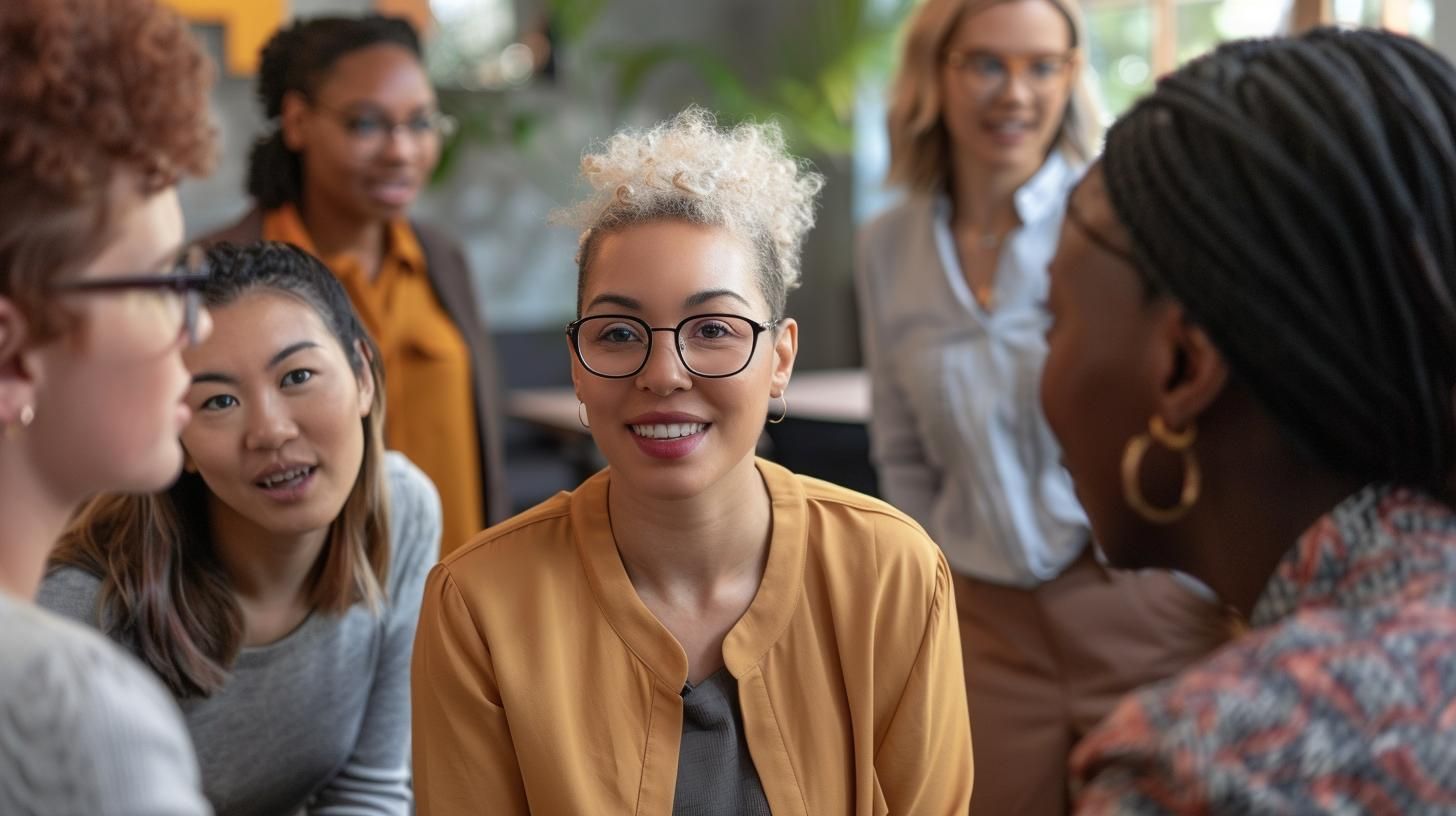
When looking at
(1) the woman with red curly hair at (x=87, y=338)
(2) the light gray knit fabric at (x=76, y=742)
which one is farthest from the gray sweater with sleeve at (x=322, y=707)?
(2) the light gray knit fabric at (x=76, y=742)

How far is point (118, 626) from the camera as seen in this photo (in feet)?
5.81

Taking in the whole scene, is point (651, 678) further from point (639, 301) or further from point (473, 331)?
point (473, 331)

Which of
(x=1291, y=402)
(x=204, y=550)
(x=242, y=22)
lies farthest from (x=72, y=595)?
(x=242, y=22)

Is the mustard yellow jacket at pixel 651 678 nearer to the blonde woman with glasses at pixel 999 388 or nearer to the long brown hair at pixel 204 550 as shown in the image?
the long brown hair at pixel 204 550

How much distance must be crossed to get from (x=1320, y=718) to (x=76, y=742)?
82 centimetres

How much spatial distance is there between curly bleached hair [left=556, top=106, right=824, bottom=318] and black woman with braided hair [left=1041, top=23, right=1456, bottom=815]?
25.9 inches

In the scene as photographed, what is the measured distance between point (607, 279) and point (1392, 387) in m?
0.93

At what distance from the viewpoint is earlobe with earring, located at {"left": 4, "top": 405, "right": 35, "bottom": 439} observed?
103cm

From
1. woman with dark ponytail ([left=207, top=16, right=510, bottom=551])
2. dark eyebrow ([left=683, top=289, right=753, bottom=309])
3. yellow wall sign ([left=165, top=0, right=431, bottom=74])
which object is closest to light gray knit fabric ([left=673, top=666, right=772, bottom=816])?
dark eyebrow ([left=683, top=289, right=753, bottom=309])

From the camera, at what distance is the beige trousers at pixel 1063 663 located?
7.41 ft

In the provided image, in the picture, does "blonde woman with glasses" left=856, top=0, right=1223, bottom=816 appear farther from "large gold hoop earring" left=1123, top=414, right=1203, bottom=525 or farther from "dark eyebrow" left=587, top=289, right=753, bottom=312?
"large gold hoop earring" left=1123, top=414, right=1203, bottom=525

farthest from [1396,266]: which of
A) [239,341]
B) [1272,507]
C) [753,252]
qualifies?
[239,341]

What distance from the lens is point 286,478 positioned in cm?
178

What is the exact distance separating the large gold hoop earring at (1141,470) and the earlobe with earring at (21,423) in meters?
0.86
